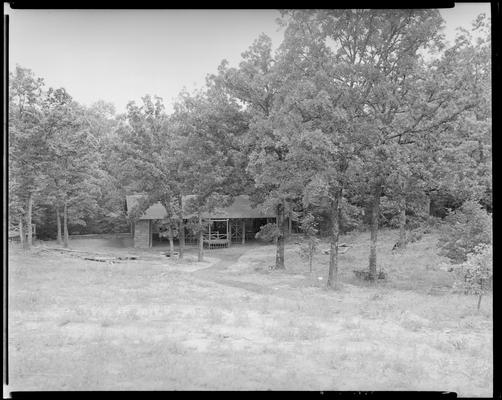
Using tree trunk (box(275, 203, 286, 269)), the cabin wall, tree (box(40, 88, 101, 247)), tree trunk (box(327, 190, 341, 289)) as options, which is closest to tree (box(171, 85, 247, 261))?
tree trunk (box(275, 203, 286, 269))

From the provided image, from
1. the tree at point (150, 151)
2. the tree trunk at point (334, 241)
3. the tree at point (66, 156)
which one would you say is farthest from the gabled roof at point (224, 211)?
the tree trunk at point (334, 241)

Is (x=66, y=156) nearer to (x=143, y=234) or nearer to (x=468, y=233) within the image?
(x=143, y=234)

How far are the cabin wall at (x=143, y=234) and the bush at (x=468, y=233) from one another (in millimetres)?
Answer: 21410

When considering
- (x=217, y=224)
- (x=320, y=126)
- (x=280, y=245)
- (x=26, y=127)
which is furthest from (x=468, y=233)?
(x=217, y=224)

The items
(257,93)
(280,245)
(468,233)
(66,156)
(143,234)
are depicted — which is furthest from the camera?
(143,234)

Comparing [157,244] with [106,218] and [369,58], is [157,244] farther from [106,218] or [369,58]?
[369,58]

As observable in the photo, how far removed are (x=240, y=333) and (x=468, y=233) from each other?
35.1ft

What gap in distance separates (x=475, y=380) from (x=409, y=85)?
1121 centimetres

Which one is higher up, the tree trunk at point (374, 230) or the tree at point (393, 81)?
the tree at point (393, 81)

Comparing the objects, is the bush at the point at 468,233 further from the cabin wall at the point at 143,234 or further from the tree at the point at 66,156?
the cabin wall at the point at 143,234

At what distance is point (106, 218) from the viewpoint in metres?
39.2

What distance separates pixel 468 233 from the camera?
16109 millimetres

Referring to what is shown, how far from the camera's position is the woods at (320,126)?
14492 millimetres

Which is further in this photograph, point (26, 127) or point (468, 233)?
point (26, 127)
